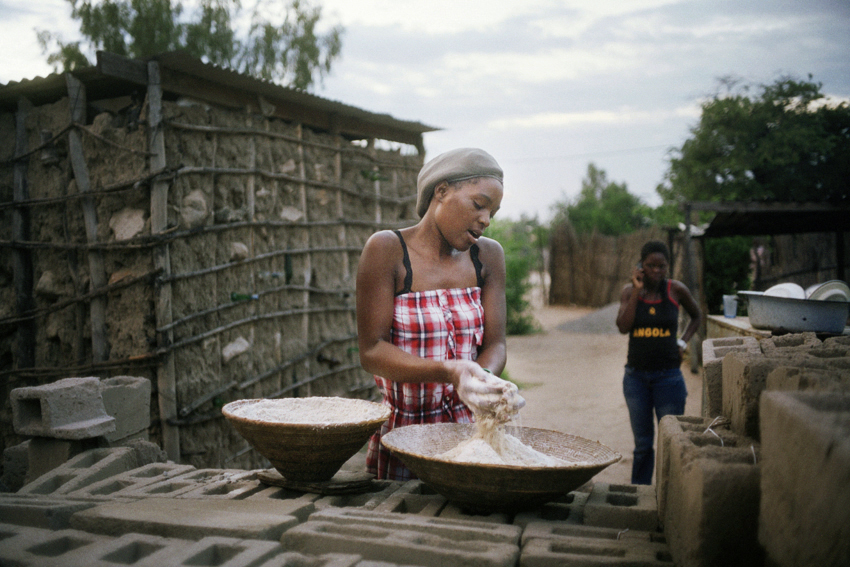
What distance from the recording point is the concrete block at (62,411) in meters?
2.73

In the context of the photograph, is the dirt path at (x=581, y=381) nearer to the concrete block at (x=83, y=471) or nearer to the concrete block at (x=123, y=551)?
the concrete block at (x=83, y=471)

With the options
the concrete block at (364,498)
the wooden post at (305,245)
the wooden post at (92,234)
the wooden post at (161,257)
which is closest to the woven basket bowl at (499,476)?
the concrete block at (364,498)

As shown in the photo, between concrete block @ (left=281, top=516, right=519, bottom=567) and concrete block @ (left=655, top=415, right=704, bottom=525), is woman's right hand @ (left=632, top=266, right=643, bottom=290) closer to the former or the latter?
concrete block @ (left=655, top=415, right=704, bottom=525)

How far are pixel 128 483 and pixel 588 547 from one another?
1.54m

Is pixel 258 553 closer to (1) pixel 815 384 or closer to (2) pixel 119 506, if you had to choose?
(2) pixel 119 506

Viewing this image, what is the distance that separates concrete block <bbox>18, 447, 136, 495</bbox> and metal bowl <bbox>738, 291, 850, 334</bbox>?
3.49m

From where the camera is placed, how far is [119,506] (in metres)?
1.61

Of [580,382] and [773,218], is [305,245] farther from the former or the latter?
[773,218]

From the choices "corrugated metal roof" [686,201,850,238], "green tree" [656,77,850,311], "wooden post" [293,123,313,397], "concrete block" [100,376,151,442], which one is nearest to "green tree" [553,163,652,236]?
"green tree" [656,77,850,311]

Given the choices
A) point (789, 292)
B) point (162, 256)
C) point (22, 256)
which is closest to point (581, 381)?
point (789, 292)

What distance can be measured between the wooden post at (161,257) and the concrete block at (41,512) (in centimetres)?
281

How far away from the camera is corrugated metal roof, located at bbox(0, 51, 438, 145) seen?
427 centimetres

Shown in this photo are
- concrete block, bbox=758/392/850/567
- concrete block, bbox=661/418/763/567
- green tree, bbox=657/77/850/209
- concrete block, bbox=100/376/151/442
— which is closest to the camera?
concrete block, bbox=758/392/850/567

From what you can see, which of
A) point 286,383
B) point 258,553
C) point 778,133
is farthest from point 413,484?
point 778,133
